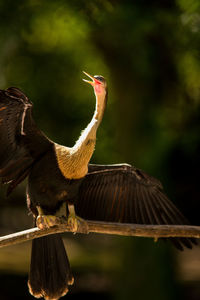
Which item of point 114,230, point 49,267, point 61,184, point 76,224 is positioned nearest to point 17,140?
point 61,184

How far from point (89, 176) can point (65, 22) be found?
2.58m

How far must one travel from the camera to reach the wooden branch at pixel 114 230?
311 centimetres

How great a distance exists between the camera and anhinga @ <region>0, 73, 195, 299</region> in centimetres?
317

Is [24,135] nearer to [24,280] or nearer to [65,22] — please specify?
[65,22]

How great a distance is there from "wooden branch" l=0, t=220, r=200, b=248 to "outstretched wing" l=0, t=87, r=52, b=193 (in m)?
0.38

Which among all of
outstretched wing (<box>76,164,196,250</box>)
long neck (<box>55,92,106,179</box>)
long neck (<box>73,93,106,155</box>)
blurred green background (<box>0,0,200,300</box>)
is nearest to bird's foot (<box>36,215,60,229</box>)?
long neck (<box>55,92,106,179</box>)

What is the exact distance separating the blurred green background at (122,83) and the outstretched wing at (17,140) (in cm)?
264

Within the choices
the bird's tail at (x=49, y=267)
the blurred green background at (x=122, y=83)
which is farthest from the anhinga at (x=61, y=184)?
the blurred green background at (x=122, y=83)

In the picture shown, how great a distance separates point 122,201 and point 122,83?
3.09 metres

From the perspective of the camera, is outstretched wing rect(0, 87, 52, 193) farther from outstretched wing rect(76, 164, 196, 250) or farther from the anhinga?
outstretched wing rect(76, 164, 196, 250)

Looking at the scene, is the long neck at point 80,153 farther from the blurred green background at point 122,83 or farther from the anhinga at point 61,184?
the blurred green background at point 122,83

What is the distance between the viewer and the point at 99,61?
7457 mm

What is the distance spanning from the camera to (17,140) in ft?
10.8

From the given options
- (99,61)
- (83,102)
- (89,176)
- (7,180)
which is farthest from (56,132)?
(7,180)
